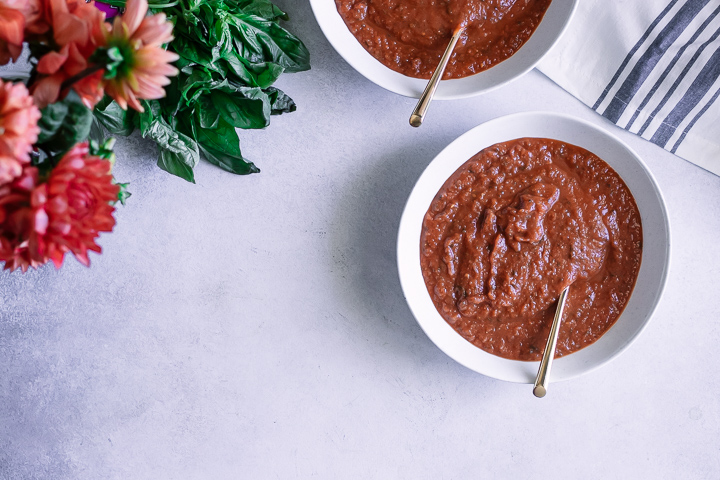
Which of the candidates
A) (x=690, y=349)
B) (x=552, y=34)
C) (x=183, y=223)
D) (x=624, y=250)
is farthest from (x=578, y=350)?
(x=183, y=223)

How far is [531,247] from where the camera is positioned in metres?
2.17

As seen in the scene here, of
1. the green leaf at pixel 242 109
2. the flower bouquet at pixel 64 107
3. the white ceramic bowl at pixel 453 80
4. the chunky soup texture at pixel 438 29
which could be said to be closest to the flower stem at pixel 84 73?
the flower bouquet at pixel 64 107

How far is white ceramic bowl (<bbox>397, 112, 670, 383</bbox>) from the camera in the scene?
2.14 meters

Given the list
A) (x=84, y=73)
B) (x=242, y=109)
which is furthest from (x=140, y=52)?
(x=242, y=109)

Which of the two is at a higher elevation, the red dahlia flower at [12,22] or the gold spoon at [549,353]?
the red dahlia flower at [12,22]

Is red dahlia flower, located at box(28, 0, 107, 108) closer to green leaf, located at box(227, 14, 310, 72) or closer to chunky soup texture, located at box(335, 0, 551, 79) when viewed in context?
green leaf, located at box(227, 14, 310, 72)

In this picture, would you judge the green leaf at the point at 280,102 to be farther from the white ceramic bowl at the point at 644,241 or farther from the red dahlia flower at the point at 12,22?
the red dahlia flower at the point at 12,22

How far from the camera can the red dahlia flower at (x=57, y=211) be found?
3.58 ft

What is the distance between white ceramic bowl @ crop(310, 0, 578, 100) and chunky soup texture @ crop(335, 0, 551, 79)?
0.02m

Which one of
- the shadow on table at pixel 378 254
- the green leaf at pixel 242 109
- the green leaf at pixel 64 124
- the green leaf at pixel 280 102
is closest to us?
the green leaf at pixel 64 124

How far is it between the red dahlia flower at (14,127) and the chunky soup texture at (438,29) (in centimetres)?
142

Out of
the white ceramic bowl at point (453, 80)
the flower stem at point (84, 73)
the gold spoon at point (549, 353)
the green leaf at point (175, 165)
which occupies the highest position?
the flower stem at point (84, 73)

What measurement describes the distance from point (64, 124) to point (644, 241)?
1907mm

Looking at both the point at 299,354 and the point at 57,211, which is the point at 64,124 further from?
the point at 299,354
